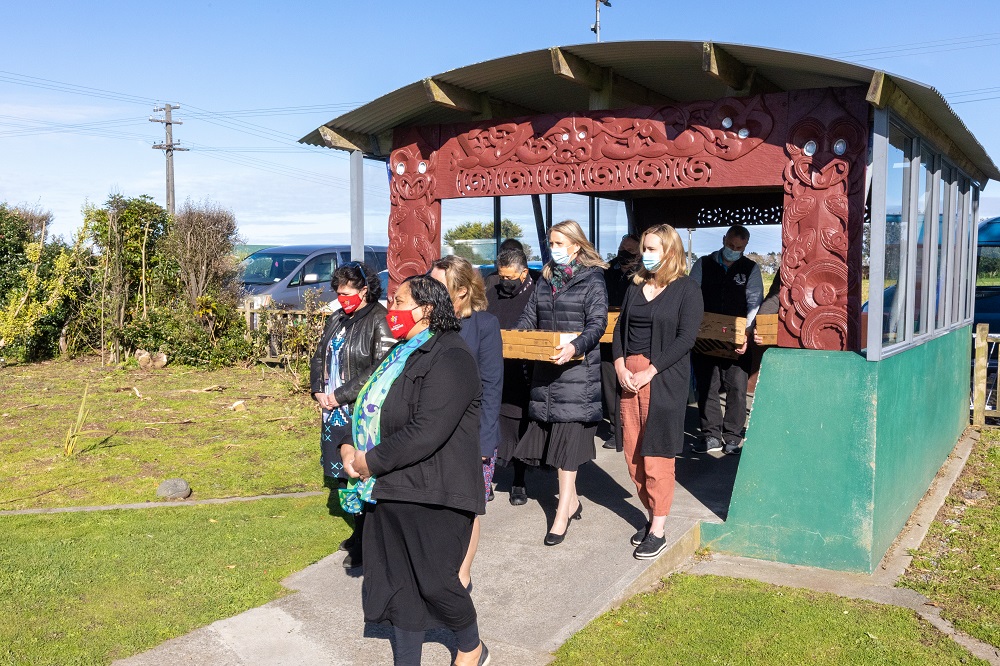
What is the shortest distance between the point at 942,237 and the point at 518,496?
4259mm

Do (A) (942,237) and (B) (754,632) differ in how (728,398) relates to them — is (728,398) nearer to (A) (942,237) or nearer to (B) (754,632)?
(A) (942,237)

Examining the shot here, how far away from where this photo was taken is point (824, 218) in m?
5.15

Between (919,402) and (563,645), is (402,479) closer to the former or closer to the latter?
(563,645)

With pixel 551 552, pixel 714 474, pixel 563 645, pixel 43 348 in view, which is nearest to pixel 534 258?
pixel 714 474

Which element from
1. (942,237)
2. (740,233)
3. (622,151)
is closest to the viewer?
(622,151)

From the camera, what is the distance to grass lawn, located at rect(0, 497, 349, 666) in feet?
14.0

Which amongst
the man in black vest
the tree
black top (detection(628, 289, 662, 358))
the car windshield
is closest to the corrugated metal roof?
the man in black vest

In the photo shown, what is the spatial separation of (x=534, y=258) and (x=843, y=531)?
5687mm

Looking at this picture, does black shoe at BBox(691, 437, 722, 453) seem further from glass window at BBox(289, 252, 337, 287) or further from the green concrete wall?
glass window at BBox(289, 252, 337, 287)

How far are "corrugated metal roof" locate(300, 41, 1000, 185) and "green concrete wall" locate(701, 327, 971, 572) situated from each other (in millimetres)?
1579

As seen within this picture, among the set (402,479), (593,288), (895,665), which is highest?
(593,288)

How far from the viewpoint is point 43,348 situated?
14672 mm

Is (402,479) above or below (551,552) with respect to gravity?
above

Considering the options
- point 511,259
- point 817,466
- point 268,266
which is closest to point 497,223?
point 511,259
